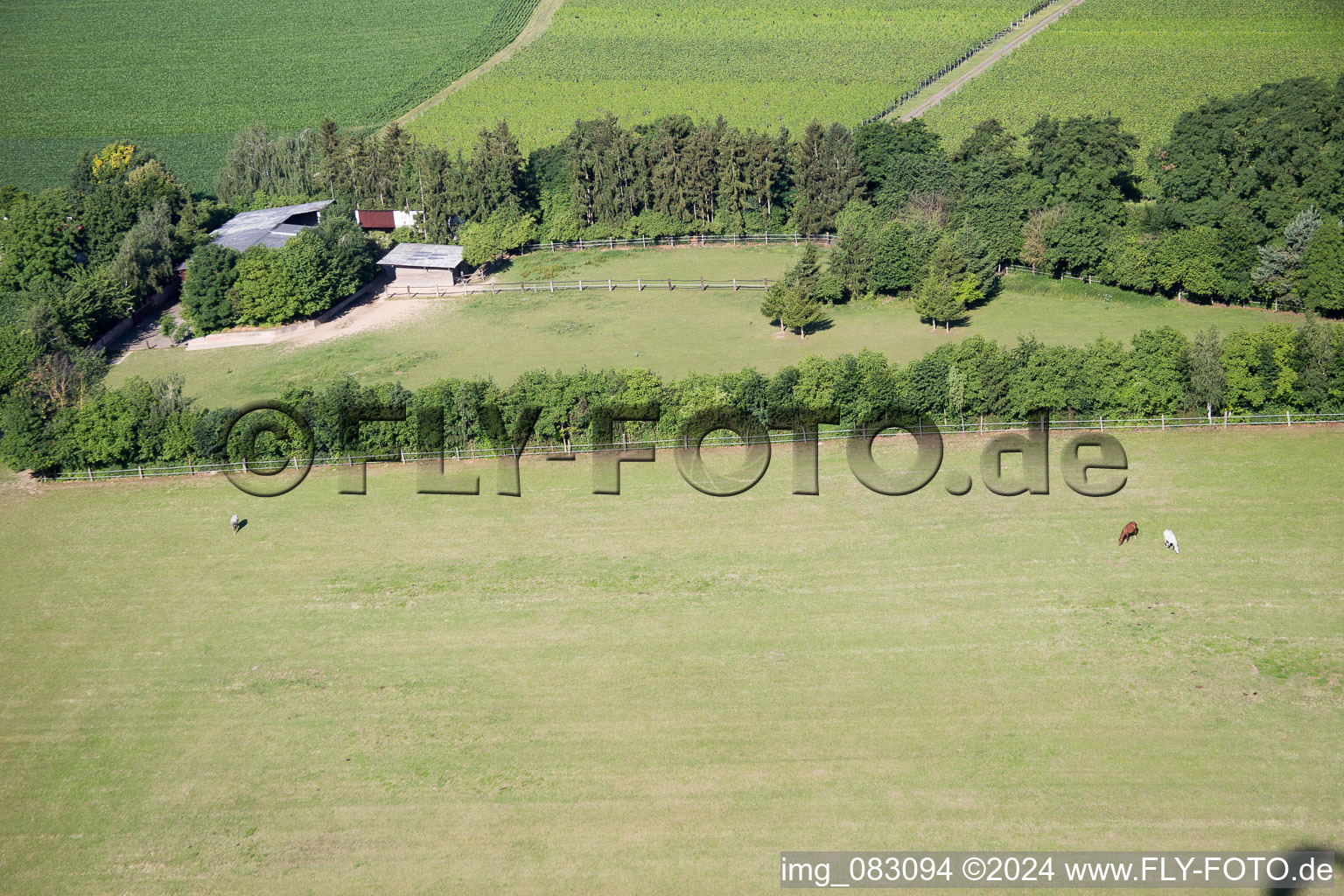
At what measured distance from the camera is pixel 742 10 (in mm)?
115562

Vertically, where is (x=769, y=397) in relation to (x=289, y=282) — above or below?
below

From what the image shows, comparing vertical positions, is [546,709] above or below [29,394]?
below

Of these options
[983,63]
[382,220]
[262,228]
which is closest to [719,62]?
[983,63]

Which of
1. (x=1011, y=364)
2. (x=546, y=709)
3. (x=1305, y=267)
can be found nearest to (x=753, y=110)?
(x=1305, y=267)

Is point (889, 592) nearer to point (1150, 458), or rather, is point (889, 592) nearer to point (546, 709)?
point (546, 709)

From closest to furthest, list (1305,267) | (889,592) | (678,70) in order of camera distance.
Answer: (889,592) < (1305,267) < (678,70)

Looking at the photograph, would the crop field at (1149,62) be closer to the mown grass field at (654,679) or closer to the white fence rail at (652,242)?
the white fence rail at (652,242)

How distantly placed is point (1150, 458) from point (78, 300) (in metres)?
51.6

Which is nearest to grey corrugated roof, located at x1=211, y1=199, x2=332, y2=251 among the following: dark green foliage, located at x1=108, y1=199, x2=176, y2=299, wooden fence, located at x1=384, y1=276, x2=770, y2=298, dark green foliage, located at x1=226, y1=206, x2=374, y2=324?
dark green foliage, located at x1=108, y1=199, x2=176, y2=299

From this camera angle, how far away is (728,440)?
141 feet

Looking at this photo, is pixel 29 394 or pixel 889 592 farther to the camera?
pixel 29 394

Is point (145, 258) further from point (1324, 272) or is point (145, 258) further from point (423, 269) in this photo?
point (1324, 272)

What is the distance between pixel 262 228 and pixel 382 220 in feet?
29.4

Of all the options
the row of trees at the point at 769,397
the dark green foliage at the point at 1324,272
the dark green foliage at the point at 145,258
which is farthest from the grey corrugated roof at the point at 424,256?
the dark green foliage at the point at 1324,272
